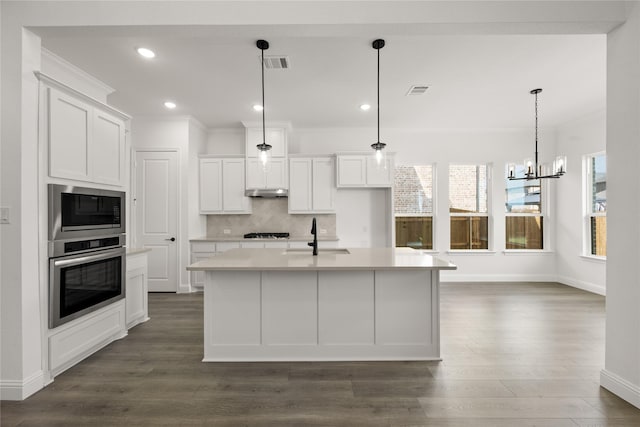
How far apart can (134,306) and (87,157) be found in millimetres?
1769

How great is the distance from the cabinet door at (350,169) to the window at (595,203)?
372cm

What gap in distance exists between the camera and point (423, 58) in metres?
3.43

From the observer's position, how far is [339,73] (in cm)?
378

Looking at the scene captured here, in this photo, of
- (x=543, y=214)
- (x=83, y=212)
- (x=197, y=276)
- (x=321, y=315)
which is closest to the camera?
(x=83, y=212)

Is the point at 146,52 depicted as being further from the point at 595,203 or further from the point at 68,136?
the point at 595,203

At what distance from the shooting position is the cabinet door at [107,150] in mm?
2967

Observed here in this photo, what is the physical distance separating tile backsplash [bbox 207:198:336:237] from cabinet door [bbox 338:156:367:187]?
0.75m

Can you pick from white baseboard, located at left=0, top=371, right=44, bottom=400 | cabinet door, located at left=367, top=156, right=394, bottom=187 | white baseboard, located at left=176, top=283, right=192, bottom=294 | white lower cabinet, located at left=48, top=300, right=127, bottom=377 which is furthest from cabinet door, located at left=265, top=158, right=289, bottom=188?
white baseboard, located at left=0, top=371, right=44, bottom=400

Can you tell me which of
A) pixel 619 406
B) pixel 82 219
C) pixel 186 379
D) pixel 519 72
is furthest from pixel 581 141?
pixel 82 219

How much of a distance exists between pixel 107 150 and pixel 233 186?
2.79 metres

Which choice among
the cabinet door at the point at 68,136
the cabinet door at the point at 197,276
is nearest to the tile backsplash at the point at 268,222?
the cabinet door at the point at 197,276

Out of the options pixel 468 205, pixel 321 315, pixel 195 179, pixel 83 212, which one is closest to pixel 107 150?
pixel 83 212

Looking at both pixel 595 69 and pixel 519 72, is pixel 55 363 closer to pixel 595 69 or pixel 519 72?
pixel 519 72

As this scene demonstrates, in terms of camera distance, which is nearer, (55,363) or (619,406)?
(619,406)
